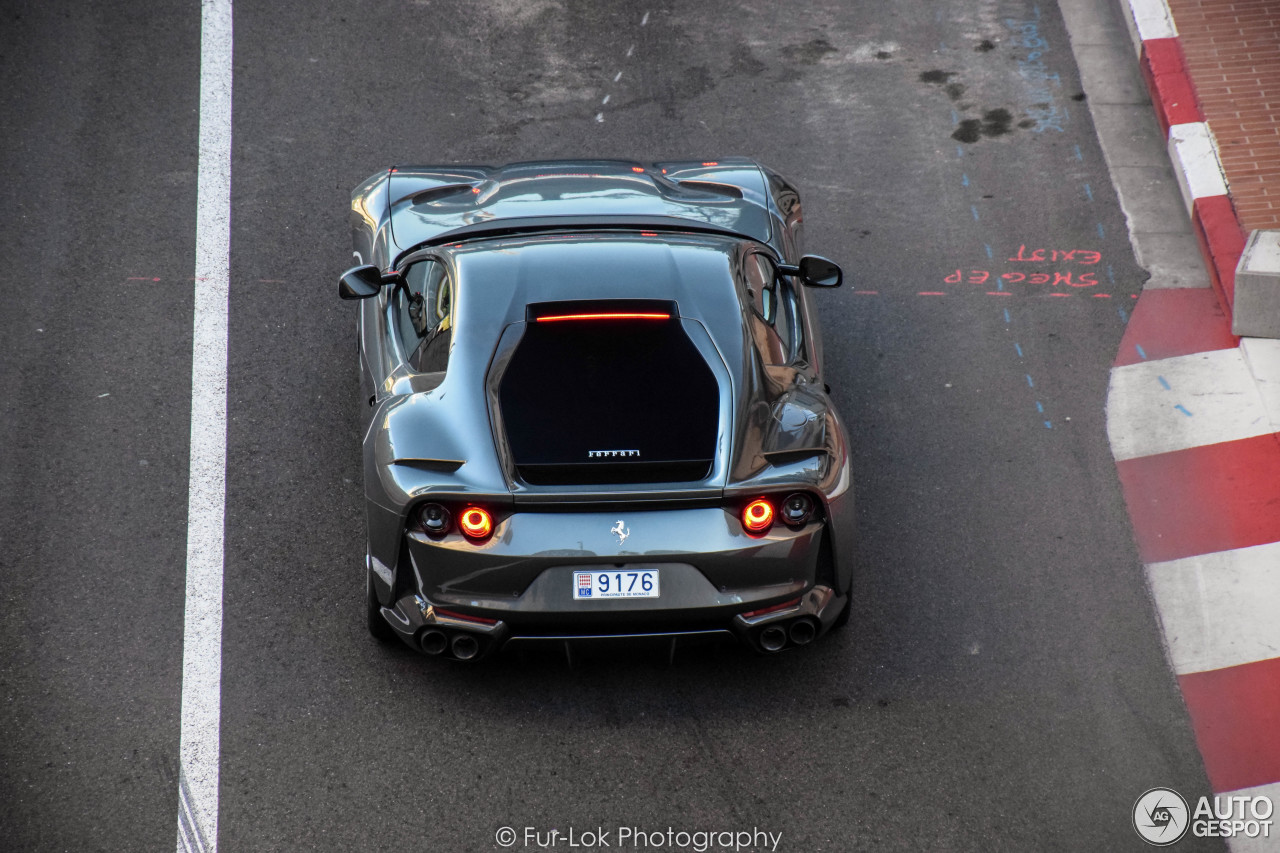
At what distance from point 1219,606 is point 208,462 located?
4775 mm

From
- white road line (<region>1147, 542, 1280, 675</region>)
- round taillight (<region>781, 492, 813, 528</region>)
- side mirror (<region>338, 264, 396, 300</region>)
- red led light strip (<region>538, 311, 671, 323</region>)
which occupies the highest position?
red led light strip (<region>538, 311, 671, 323</region>)

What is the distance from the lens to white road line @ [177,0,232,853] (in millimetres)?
4746

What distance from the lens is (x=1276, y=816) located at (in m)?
4.75

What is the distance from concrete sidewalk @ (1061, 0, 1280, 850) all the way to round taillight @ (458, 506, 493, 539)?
2.76 meters

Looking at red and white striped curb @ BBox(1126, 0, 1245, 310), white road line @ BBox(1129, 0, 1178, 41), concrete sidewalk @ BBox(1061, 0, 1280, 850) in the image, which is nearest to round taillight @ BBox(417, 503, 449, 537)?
concrete sidewalk @ BBox(1061, 0, 1280, 850)

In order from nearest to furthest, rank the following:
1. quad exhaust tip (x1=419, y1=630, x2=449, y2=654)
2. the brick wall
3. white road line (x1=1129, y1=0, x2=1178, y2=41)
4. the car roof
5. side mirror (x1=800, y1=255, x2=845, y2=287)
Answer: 1. quad exhaust tip (x1=419, y1=630, x2=449, y2=654)
2. the car roof
3. side mirror (x1=800, y1=255, x2=845, y2=287)
4. the brick wall
5. white road line (x1=1129, y1=0, x2=1178, y2=41)

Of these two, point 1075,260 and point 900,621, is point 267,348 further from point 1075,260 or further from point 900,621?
point 1075,260

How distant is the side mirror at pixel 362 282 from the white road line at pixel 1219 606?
3779 mm

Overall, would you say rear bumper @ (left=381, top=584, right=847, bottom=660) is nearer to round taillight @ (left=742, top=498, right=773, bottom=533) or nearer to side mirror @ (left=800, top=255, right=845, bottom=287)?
round taillight @ (left=742, top=498, right=773, bottom=533)

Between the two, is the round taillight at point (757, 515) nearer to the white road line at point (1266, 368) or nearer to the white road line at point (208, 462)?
the white road line at point (208, 462)

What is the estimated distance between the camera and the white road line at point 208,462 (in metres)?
4.75
